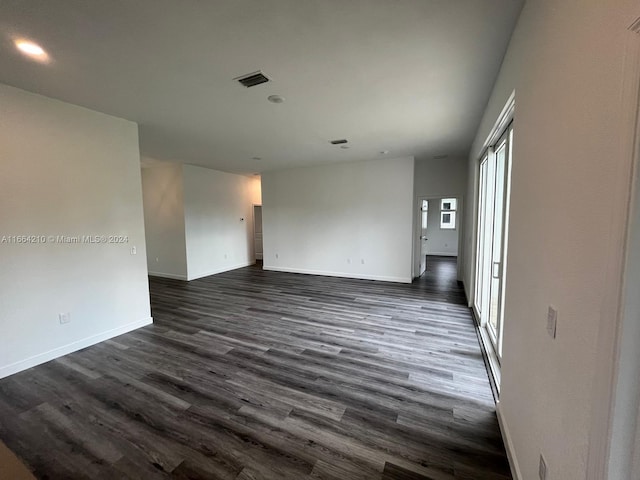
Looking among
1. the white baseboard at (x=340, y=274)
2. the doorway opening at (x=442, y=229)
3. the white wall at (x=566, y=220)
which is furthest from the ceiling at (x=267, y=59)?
the doorway opening at (x=442, y=229)

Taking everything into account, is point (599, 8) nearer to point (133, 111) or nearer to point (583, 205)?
point (583, 205)

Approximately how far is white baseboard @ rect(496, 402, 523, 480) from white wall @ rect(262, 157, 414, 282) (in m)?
4.15

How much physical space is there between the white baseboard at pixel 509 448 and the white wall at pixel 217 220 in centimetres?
637

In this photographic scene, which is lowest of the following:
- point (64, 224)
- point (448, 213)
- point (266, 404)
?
point (266, 404)

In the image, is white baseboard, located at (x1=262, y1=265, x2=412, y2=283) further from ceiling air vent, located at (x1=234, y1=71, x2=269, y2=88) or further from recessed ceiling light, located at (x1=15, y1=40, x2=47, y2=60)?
recessed ceiling light, located at (x1=15, y1=40, x2=47, y2=60)

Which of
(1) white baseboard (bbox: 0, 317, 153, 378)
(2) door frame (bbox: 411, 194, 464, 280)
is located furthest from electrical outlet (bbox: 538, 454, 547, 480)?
(2) door frame (bbox: 411, 194, 464, 280)

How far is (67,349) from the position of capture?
9.85 feet

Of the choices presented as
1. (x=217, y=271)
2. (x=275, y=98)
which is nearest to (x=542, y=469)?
(x=275, y=98)

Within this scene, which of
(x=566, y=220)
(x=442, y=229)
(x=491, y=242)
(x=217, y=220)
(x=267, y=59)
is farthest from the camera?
(x=442, y=229)

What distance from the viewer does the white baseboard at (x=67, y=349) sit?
2.62 m

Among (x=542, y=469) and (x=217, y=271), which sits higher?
(x=542, y=469)

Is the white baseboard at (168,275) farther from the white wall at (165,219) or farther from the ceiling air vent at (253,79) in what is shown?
the ceiling air vent at (253,79)

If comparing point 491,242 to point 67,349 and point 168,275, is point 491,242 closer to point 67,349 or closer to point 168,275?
point 67,349

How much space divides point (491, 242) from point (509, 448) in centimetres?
235
